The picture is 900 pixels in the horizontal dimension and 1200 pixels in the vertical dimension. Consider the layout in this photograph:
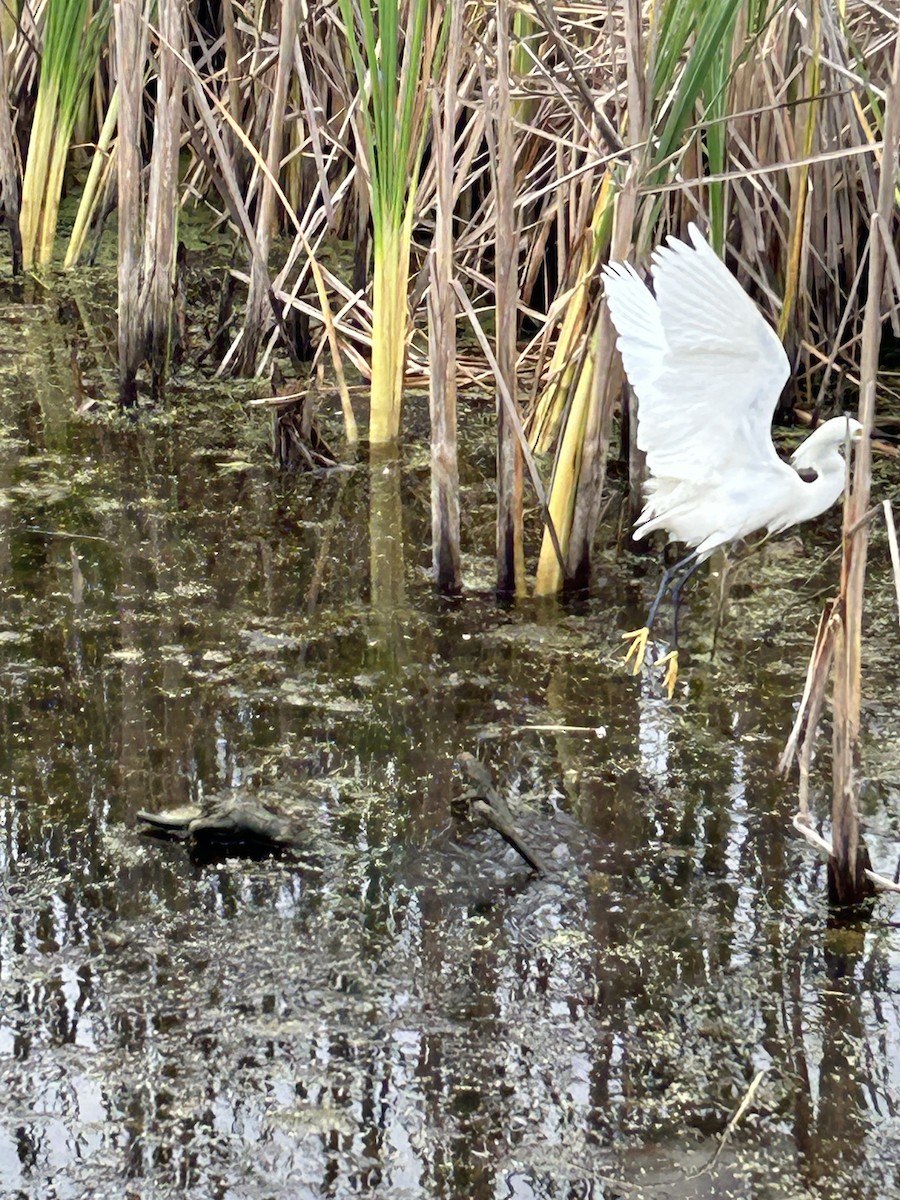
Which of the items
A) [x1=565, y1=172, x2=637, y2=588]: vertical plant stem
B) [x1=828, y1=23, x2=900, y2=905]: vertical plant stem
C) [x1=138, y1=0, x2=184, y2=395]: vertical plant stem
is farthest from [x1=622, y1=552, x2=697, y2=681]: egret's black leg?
[x1=138, y1=0, x2=184, y2=395]: vertical plant stem

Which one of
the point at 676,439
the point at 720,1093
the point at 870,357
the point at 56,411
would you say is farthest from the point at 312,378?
the point at 720,1093

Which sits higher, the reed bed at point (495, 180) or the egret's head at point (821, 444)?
the reed bed at point (495, 180)

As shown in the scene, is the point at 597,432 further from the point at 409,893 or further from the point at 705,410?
the point at 409,893

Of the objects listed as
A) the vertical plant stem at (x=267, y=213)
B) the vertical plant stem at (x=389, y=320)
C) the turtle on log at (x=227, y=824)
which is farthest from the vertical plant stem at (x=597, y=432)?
the vertical plant stem at (x=267, y=213)

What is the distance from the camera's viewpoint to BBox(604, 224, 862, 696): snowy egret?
2318mm

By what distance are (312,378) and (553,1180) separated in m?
2.35

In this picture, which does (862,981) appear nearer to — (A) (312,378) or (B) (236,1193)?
(B) (236,1193)

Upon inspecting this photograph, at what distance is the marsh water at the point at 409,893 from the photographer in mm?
1646

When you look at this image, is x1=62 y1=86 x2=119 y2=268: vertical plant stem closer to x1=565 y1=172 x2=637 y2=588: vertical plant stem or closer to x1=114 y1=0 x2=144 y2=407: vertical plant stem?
x1=114 y1=0 x2=144 y2=407: vertical plant stem

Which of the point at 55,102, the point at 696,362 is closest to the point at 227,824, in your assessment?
the point at 696,362

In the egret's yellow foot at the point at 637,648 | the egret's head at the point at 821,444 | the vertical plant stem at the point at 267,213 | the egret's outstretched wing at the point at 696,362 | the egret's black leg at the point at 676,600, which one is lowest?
the egret's yellow foot at the point at 637,648

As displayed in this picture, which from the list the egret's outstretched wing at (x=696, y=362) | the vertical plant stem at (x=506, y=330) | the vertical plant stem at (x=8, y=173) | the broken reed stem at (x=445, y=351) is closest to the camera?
the egret's outstretched wing at (x=696, y=362)

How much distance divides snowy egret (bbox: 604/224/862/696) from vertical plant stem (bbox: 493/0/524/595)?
0.25 metres

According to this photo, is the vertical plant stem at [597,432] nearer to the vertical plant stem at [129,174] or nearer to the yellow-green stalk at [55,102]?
the vertical plant stem at [129,174]
